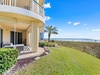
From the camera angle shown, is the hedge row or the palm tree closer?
the hedge row

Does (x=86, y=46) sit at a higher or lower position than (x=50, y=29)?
lower

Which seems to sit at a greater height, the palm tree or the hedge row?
the palm tree

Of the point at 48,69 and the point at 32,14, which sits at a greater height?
the point at 32,14

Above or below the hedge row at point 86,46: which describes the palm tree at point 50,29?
above

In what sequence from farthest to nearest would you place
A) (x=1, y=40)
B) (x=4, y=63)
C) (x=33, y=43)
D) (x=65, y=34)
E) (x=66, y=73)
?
(x=65, y=34), (x=1, y=40), (x=33, y=43), (x=66, y=73), (x=4, y=63)

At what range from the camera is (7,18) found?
8.77 metres

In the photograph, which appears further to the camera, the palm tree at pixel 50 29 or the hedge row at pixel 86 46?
the palm tree at pixel 50 29

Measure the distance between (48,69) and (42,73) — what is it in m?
0.66

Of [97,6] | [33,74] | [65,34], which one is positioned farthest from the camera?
[65,34]

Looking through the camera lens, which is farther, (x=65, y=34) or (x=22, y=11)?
(x=65, y=34)

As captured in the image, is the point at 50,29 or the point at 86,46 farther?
the point at 50,29

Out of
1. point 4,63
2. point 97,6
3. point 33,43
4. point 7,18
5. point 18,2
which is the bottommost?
point 4,63

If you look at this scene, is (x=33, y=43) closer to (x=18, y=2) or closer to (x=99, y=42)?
(x=18, y=2)

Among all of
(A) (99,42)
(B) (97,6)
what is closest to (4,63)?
(B) (97,6)
